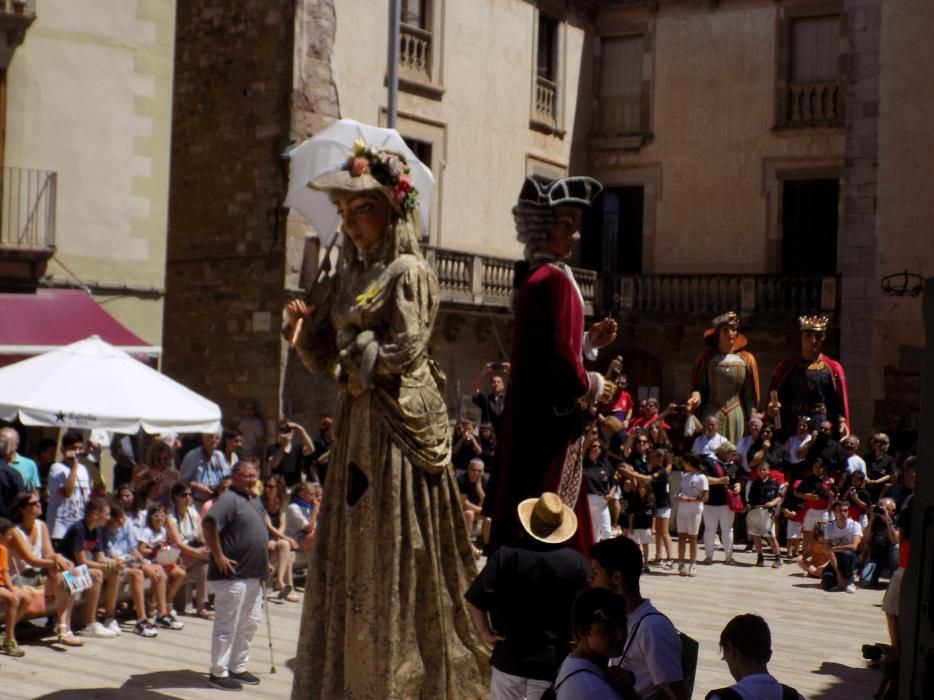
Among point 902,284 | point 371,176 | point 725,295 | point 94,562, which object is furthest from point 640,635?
point 725,295

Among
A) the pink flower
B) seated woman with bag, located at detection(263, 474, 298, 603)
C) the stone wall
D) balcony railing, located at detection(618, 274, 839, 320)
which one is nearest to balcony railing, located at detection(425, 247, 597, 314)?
the stone wall

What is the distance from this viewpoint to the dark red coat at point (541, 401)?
20.4ft

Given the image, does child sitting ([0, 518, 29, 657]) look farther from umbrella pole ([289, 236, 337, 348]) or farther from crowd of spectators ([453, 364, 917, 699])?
umbrella pole ([289, 236, 337, 348])

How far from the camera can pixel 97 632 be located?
33.7 feet

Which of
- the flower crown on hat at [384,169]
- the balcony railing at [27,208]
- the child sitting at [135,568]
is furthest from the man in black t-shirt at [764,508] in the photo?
the balcony railing at [27,208]

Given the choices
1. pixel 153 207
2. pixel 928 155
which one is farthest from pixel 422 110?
pixel 928 155

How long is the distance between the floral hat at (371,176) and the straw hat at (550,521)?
1737mm

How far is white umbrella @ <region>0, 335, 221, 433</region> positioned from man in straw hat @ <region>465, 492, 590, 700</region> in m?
6.68

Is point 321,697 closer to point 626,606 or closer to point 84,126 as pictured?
point 626,606

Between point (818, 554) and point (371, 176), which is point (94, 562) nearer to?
point (371, 176)

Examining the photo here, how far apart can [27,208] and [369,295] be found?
1295 cm

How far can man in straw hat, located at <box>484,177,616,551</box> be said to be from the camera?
620 cm

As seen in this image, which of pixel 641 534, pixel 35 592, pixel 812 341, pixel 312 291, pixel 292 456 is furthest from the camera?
pixel 812 341

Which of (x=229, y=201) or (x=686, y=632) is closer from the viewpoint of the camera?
(x=686, y=632)
